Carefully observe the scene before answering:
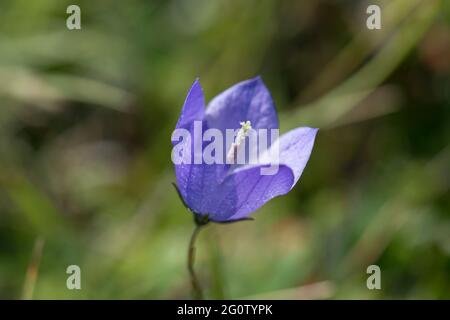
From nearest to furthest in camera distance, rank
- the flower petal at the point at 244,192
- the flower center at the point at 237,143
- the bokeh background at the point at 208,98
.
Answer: the flower petal at the point at 244,192 → the flower center at the point at 237,143 → the bokeh background at the point at 208,98

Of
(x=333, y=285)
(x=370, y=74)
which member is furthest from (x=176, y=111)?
(x=333, y=285)

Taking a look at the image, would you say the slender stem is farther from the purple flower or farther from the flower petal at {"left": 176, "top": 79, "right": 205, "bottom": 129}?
Answer: the flower petal at {"left": 176, "top": 79, "right": 205, "bottom": 129}

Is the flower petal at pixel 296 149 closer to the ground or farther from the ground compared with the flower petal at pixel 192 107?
closer to the ground

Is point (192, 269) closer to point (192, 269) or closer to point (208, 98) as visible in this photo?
point (192, 269)

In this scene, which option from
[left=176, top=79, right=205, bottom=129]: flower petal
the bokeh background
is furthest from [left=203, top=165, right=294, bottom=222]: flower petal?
the bokeh background

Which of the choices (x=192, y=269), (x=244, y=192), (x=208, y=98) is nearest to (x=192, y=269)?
(x=192, y=269)

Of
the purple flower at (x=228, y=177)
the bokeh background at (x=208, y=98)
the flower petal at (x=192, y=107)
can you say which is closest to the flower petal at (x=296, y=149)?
the purple flower at (x=228, y=177)

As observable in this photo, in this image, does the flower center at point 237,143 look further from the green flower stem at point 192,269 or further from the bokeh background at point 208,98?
the bokeh background at point 208,98
